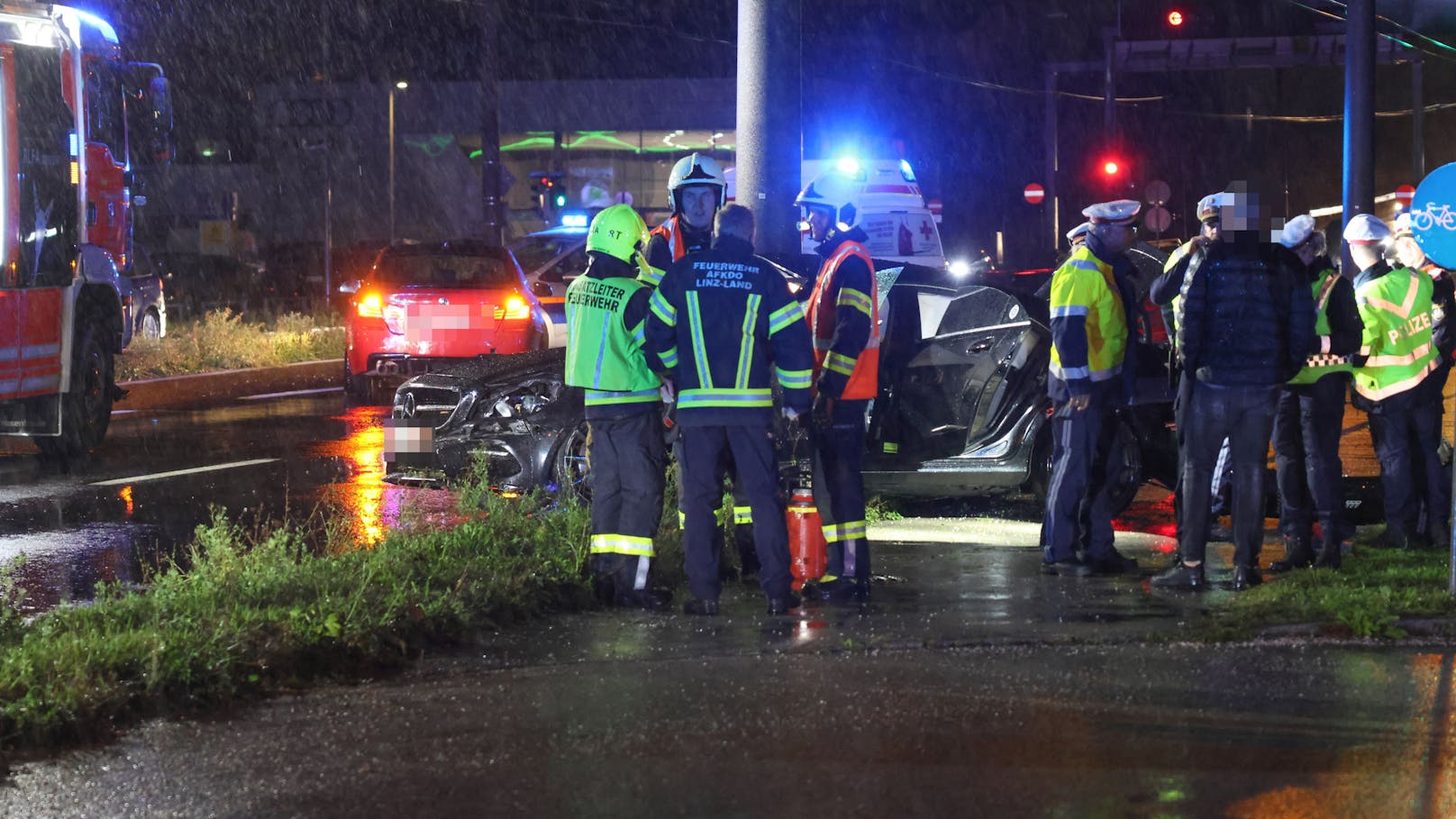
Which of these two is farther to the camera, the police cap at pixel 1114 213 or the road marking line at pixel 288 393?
the road marking line at pixel 288 393

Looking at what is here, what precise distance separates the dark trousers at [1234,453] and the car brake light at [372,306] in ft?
30.9

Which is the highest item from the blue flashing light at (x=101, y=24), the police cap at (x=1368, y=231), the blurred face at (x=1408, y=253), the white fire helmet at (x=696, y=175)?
the blue flashing light at (x=101, y=24)

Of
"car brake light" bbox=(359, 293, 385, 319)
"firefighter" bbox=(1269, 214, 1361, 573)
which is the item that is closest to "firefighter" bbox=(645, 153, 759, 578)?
"firefighter" bbox=(1269, 214, 1361, 573)

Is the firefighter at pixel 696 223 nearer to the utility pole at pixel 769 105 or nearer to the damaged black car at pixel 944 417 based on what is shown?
the damaged black car at pixel 944 417

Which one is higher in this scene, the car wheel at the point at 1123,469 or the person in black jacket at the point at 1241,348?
the person in black jacket at the point at 1241,348

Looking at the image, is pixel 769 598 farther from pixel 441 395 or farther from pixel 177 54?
pixel 177 54

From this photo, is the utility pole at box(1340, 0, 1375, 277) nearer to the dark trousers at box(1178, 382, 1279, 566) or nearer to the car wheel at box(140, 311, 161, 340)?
the dark trousers at box(1178, 382, 1279, 566)

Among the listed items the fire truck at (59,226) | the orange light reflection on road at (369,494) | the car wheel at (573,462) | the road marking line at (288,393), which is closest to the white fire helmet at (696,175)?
the orange light reflection on road at (369,494)

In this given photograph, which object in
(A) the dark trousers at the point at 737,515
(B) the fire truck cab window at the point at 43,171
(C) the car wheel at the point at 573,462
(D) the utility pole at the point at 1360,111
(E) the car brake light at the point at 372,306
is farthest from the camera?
(E) the car brake light at the point at 372,306

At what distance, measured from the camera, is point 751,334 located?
23.2 ft

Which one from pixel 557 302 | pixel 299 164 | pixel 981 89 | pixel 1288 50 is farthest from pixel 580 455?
pixel 299 164

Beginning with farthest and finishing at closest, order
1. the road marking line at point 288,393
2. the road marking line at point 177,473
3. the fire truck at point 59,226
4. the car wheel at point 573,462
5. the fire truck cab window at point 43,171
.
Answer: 1. the road marking line at point 288,393
2. the fire truck cab window at point 43,171
3. the fire truck at point 59,226
4. the road marking line at point 177,473
5. the car wheel at point 573,462

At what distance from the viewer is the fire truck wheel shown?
500 inches

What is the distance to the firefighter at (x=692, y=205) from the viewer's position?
7.36 metres
